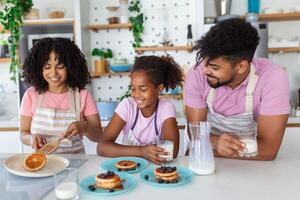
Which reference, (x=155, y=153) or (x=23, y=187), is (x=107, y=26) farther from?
(x=23, y=187)

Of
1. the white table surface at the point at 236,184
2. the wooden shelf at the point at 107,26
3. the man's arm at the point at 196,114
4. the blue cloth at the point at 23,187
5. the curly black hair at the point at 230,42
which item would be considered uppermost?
the wooden shelf at the point at 107,26

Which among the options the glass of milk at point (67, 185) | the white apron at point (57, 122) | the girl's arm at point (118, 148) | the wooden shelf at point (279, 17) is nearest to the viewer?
the glass of milk at point (67, 185)

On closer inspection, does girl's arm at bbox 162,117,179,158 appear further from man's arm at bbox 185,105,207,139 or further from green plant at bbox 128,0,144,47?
green plant at bbox 128,0,144,47

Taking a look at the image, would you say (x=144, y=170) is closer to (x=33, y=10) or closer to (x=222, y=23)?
(x=222, y=23)

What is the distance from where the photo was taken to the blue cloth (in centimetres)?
92

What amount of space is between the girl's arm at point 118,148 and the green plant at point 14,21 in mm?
1762

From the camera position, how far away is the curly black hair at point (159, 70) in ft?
4.74

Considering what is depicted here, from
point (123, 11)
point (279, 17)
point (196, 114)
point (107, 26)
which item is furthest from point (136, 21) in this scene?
point (196, 114)

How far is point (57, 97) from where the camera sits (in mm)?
1646

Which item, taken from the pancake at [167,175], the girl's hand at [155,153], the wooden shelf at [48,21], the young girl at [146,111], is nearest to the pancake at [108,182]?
the pancake at [167,175]

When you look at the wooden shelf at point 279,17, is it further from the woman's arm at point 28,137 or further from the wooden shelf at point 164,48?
the woman's arm at point 28,137

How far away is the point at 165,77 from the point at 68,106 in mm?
516

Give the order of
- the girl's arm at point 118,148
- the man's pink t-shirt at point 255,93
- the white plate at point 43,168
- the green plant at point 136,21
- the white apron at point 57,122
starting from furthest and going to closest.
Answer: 1. the green plant at point 136,21
2. the white apron at point 57,122
3. the man's pink t-shirt at point 255,93
4. the girl's arm at point 118,148
5. the white plate at point 43,168

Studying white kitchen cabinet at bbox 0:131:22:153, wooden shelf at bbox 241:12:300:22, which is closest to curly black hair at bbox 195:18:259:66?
wooden shelf at bbox 241:12:300:22
